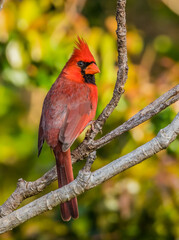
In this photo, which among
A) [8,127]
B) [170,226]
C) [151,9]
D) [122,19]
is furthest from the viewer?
[151,9]

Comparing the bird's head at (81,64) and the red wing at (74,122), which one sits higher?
the bird's head at (81,64)

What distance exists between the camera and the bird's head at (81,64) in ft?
9.70

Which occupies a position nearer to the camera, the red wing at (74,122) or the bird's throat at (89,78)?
the red wing at (74,122)

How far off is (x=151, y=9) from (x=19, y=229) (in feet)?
9.56

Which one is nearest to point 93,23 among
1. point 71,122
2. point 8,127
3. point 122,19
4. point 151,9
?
point 151,9

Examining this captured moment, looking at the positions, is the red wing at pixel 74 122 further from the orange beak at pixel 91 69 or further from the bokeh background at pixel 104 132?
the bokeh background at pixel 104 132

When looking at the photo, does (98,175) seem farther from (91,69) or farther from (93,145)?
(91,69)

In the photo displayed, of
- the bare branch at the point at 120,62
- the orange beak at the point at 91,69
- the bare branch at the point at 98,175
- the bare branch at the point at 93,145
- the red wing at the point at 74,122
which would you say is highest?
the orange beak at the point at 91,69

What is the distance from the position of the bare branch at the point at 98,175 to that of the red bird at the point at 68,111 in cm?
35

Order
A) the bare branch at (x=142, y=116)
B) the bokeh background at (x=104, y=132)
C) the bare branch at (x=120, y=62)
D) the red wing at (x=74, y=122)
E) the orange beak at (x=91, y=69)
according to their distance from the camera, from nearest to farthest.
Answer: the bare branch at (x=120, y=62), the bare branch at (x=142, y=116), the red wing at (x=74, y=122), the orange beak at (x=91, y=69), the bokeh background at (x=104, y=132)

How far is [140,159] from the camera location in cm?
205

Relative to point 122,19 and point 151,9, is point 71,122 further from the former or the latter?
point 151,9

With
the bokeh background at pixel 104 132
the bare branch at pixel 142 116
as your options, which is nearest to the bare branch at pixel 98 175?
the bare branch at pixel 142 116

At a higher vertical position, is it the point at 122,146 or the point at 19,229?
the point at 122,146
